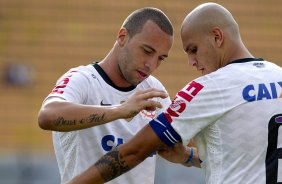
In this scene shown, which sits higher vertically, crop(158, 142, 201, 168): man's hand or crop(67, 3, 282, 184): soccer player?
crop(67, 3, 282, 184): soccer player

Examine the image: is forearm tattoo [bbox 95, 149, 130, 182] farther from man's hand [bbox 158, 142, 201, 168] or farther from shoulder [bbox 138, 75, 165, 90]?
shoulder [bbox 138, 75, 165, 90]

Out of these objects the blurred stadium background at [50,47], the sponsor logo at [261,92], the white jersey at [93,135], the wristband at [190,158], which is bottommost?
the blurred stadium background at [50,47]

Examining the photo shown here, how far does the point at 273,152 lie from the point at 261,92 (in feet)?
1.22

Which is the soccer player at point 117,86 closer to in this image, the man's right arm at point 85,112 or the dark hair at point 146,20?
the dark hair at point 146,20

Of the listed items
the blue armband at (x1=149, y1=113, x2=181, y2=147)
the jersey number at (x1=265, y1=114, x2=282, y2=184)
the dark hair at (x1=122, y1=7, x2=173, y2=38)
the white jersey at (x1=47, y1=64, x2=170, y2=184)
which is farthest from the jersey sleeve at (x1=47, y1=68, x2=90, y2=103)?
the jersey number at (x1=265, y1=114, x2=282, y2=184)

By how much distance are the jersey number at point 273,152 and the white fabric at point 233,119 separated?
0.07 feet

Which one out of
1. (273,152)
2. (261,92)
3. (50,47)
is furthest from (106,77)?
(50,47)

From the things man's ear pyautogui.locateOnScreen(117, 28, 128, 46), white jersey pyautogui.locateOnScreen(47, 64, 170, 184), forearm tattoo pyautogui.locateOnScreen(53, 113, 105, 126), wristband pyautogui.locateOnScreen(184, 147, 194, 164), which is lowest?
wristband pyautogui.locateOnScreen(184, 147, 194, 164)

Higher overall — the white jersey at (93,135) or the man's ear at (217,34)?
the man's ear at (217,34)

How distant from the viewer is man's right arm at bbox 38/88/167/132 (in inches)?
172

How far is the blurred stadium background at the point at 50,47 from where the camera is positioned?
41.9 ft

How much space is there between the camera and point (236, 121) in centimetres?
436

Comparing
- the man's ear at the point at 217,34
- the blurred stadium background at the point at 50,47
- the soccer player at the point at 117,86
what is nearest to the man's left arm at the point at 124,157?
the soccer player at the point at 117,86

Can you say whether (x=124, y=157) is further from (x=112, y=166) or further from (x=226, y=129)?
(x=226, y=129)
